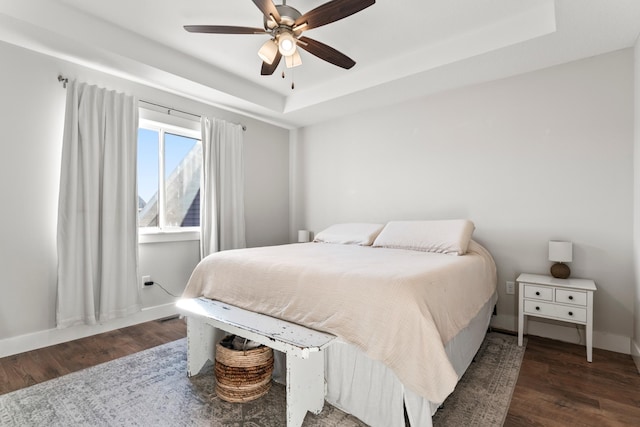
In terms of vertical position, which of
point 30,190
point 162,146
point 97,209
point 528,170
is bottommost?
point 97,209

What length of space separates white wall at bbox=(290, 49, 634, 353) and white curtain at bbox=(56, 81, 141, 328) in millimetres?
2494

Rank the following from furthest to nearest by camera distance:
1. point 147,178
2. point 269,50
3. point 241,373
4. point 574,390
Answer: point 147,178 < point 269,50 < point 574,390 < point 241,373

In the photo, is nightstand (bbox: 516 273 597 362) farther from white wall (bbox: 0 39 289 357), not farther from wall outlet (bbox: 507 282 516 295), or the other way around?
white wall (bbox: 0 39 289 357)

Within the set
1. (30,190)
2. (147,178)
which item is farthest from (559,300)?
(30,190)

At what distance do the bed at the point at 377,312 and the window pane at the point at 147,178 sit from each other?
4.51ft

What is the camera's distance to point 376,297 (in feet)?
4.88

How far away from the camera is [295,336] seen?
5.12 ft

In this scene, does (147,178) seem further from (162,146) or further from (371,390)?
(371,390)

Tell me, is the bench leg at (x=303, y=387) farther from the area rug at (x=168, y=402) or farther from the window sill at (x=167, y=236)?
the window sill at (x=167, y=236)

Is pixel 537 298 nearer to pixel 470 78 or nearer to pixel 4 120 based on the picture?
pixel 470 78

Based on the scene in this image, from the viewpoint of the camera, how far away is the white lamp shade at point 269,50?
6.99ft

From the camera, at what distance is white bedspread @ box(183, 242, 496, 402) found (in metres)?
1.34

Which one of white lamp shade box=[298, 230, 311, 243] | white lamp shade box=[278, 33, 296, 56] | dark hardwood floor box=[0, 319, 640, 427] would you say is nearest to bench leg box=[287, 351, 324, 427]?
dark hardwood floor box=[0, 319, 640, 427]

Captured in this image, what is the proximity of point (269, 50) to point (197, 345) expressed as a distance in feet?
6.60
